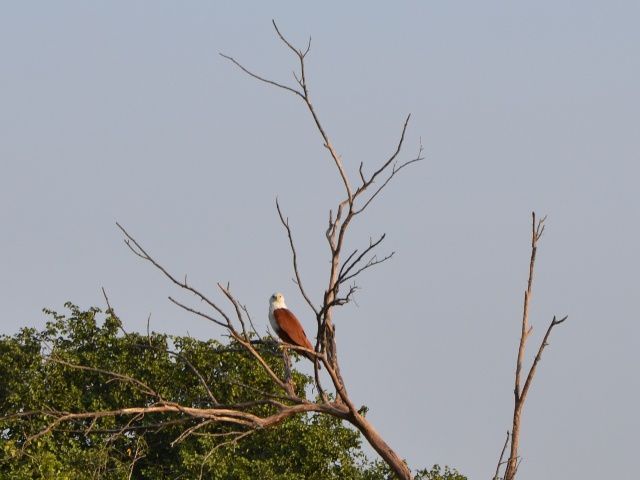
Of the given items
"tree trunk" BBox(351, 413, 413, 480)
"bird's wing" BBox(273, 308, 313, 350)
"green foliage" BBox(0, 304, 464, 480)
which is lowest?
"tree trunk" BBox(351, 413, 413, 480)

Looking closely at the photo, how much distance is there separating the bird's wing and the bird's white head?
276 millimetres

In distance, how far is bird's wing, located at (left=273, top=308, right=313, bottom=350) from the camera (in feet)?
35.9

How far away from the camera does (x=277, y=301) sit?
39.1 feet

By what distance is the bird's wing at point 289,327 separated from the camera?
10938 millimetres

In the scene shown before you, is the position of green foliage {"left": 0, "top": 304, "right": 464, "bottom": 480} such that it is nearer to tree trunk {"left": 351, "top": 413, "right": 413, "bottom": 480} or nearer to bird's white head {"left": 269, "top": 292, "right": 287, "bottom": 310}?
bird's white head {"left": 269, "top": 292, "right": 287, "bottom": 310}

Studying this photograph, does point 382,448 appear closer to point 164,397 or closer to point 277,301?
point 277,301

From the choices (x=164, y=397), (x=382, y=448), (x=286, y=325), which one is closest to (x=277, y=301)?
(x=286, y=325)

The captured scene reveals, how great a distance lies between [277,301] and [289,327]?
2.55 ft

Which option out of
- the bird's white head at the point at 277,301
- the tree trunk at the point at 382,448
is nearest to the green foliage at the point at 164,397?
the bird's white head at the point at 277,301

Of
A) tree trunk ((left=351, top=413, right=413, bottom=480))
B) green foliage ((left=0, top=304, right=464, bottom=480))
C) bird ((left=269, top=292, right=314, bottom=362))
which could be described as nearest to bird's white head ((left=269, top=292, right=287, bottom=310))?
bird ((left=269, top=292, right=314, bottom=362))

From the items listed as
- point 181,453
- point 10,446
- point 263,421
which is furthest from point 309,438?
point 263,421

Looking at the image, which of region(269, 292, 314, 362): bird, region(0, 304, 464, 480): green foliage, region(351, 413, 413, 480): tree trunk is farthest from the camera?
region(0, 304, 464, 480): green foliage

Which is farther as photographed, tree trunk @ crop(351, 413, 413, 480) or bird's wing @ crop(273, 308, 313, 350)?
bird's wing @ crop(273, 308, 313, 350)

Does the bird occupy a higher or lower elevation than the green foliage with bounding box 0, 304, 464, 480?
lower
